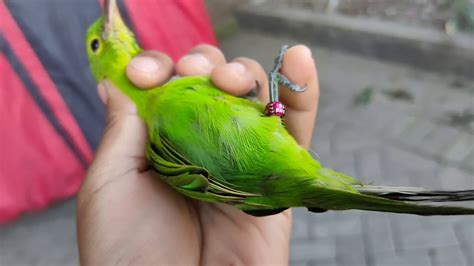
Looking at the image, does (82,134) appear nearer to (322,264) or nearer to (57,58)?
(57,58)

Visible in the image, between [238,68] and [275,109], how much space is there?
33cm

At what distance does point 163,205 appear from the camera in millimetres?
2080

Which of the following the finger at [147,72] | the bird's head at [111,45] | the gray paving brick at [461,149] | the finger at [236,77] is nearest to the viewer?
the finger at [236,77]

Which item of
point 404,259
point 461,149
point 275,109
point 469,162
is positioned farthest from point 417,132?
point 275,109

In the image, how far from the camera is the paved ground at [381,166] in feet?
11.8

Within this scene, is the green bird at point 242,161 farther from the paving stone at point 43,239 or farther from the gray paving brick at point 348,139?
the gray paving brick at point 348,139

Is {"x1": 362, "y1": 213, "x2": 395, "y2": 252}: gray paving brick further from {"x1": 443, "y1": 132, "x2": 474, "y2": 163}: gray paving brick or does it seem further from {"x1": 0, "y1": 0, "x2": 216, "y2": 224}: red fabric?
{"x1": 0, "y1": 0, "x2": 216, "y2": 224}: red fabric

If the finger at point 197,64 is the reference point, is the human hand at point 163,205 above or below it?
below

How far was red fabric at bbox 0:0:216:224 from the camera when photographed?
11.3 feet

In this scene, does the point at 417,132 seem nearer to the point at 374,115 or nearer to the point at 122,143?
the point at 374,115

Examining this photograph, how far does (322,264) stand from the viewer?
359 centimetres

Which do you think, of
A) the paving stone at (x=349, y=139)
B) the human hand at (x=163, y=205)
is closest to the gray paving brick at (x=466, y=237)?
the paving stone at (x=349, y=139)

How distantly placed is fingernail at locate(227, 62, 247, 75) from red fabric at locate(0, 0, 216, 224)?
1.77 m

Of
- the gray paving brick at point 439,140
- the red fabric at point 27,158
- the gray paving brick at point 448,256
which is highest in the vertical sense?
the red fabric at point 27,158
